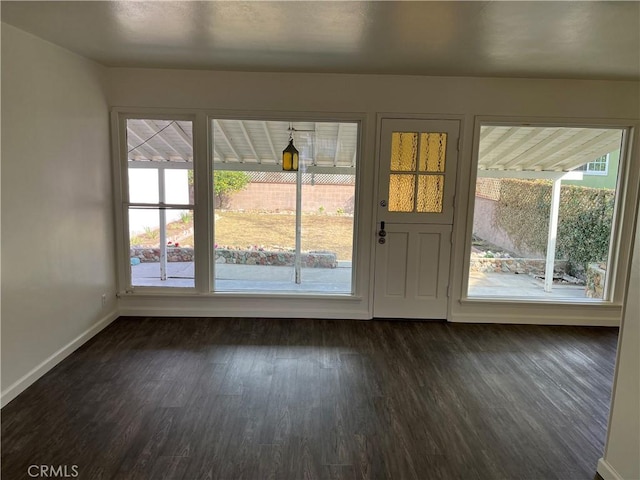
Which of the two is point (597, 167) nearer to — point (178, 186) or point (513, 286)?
point (513, 286)

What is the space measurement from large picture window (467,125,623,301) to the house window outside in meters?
0.01

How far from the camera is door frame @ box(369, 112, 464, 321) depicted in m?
3.96

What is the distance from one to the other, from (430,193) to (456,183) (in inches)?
10.7

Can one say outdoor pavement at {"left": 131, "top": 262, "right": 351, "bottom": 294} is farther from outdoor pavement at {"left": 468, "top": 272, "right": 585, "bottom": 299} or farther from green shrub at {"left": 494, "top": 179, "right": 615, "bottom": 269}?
green shrub at {"left": 494, "top": 179, "right": 615, "bottom": 269}

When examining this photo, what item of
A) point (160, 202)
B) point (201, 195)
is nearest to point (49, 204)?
point (160, 202)

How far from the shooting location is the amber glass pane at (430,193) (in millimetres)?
4098

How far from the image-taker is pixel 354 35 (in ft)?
8.66

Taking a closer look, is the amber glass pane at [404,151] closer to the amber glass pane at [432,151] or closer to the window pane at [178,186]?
the amber glass pane at [432,151]

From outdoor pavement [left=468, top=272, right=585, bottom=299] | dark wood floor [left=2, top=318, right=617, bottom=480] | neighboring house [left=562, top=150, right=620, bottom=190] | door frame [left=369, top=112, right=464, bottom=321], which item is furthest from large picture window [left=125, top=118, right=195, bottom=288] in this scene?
neighboring house [left=562, top=150, right=620, bottom=190]

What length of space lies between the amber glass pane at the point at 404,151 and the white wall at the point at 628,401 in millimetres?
2373

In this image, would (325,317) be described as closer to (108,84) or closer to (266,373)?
(266,373)

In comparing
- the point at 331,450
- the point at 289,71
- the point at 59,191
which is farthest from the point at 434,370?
the point at 59,191

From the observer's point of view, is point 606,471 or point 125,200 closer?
point 606,471

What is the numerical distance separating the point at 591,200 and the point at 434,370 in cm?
357
